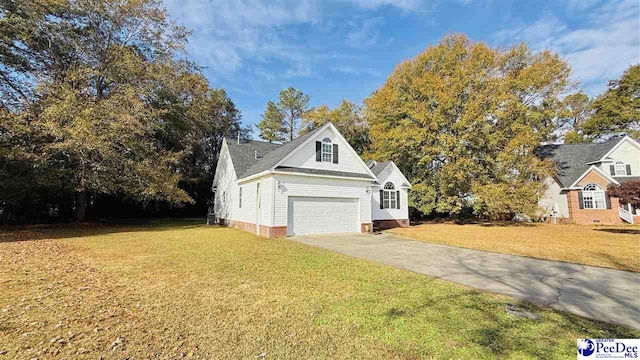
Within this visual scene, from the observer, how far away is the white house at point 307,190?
14242 millimetres

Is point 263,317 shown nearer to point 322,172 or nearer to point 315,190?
point 315,190

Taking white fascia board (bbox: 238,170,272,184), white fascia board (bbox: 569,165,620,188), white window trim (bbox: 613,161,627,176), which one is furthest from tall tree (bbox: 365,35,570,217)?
white fascia board (bbox: 238,170,272,184)

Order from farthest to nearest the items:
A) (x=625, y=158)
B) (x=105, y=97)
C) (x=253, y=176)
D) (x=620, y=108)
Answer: (x=620, y=108) < (x=625, y=158) < (x=105, y=97) < (x=253, y=176)

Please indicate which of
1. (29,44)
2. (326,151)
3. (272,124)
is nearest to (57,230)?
(29,44)

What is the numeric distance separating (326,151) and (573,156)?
24629 mm

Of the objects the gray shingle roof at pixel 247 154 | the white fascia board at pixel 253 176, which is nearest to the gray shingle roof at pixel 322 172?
the white fascia board at pixel 253 176

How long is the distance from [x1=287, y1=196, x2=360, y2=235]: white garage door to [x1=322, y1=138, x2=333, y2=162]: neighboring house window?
227 cm

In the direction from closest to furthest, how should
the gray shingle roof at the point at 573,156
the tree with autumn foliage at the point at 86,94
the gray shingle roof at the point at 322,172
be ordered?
the gray shingle roof at the point at 322,172 < the tree with autumn foliage at the point at 86,94 < the gray shingle roof at the point at 573,156

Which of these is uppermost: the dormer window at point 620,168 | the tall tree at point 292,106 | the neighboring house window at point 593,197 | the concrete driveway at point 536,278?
the tall tree at point 292,106

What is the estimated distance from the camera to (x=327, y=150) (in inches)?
642

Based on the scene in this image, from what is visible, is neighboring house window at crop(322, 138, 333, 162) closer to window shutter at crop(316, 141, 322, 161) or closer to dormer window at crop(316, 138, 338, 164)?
dormer window at crop(316, 138, 338, 164)

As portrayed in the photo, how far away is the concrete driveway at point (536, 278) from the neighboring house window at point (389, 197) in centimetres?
1060

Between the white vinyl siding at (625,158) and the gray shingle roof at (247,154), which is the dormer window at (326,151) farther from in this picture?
the white vinyl siding at (625,158)

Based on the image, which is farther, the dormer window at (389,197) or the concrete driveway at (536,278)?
the dormer window at (389,197)
